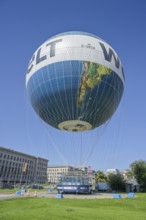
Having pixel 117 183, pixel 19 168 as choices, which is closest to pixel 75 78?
pixel 117 183

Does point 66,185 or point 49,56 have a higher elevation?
point 49,56

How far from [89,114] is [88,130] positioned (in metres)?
5.55

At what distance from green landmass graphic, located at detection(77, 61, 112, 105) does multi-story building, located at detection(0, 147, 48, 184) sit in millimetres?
92223

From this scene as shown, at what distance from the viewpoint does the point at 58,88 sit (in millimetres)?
29672

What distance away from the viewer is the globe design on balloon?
28.9 metres

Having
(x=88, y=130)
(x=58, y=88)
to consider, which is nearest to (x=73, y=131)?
(x=88, y=130)

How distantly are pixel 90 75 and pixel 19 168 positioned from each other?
127 metres

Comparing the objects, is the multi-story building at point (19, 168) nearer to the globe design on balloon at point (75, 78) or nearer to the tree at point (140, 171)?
the tree at point (140, 171)

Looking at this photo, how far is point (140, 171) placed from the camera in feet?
241

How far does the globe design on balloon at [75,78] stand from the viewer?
94.9ft

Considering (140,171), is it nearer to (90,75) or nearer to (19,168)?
(90,75)

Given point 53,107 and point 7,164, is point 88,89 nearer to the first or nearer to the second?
point 53,107

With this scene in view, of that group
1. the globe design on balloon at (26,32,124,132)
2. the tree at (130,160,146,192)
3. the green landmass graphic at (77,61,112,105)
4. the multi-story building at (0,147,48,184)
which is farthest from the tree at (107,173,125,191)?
the multi-story building at (0,147,48,184)

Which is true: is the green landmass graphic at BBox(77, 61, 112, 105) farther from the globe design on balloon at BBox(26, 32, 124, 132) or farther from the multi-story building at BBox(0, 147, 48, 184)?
the multi-story building at BBox(0, 147, 48, 184)
